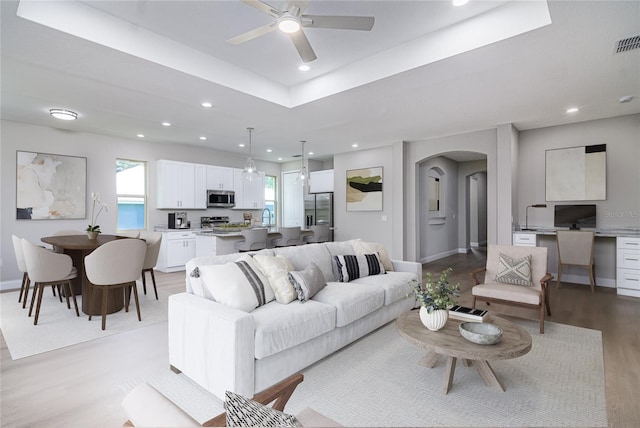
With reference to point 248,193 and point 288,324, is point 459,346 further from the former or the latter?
point 248,193

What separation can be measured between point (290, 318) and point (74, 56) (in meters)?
3.11

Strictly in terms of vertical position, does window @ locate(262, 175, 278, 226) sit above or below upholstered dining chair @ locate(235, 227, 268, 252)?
above

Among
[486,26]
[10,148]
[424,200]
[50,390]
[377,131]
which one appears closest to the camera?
[50,390]

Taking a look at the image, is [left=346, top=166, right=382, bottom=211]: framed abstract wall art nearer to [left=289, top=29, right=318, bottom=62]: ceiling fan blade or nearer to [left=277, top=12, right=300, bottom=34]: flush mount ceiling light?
[left=289, top=29, right=318, bottom=62]: ceiling fan blade

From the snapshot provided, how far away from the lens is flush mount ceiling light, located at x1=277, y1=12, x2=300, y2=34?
2254mm

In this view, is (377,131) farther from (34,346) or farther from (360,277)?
(34,346)

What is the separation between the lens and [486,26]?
2770mm

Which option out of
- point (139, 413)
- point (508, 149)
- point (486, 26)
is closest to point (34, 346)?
point (139, 413)

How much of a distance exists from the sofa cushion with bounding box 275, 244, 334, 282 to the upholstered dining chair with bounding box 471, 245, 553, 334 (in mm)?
1679

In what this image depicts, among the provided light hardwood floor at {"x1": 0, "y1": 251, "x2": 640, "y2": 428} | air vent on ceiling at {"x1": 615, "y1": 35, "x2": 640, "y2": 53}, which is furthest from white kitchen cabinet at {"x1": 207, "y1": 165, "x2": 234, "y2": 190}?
air vent on ceiling at {"x1": 615, "y1": 35, "x2": 640, "y2": 53}

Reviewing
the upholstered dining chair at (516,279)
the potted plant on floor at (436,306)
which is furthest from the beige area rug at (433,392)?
the upholstered dining chair at (516,279)

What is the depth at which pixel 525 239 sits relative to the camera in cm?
532

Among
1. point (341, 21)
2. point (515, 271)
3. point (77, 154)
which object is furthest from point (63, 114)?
point (515, 271)

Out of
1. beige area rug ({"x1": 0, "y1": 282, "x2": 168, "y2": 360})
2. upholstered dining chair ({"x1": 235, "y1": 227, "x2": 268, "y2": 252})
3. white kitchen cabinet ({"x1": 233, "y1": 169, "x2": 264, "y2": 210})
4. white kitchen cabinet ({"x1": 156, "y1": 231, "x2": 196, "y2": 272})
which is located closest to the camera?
beige area rug ({"x1": 0, "y1": 282, "x2": 168, "y2": 360})
